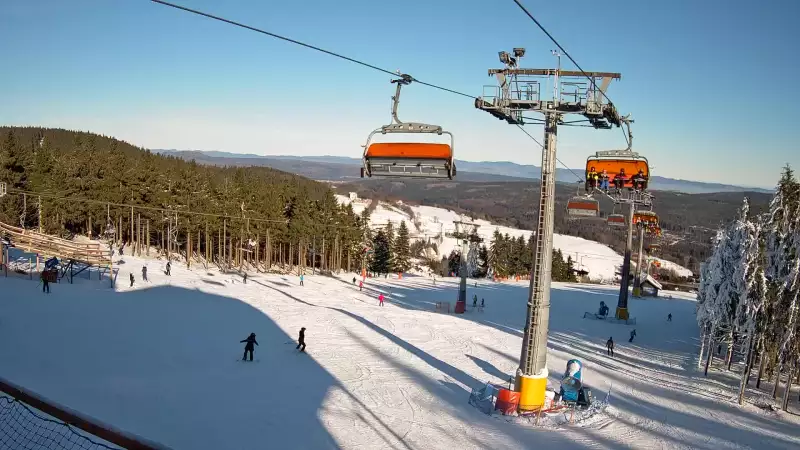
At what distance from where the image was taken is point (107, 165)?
64.4 meters

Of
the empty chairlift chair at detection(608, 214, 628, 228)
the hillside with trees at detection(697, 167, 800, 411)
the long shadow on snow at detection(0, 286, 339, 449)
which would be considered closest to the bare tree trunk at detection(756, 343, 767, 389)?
the hillside with trees at detection(697, 167, 800, 411)

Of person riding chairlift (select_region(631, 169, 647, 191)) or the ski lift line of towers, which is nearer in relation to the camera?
person riding chairlift (select_region(631, 169, 647, 191))

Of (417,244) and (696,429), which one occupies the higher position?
(696,429)

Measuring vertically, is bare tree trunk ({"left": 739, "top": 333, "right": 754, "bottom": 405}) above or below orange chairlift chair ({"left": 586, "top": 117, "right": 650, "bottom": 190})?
below

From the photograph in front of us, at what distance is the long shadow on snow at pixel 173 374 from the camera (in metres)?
13.9

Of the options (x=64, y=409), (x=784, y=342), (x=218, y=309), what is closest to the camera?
(x=64, y=409)

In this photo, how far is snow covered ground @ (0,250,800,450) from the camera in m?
14.8

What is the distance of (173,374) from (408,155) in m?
12.3

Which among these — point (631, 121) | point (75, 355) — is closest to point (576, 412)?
point (631, 121)

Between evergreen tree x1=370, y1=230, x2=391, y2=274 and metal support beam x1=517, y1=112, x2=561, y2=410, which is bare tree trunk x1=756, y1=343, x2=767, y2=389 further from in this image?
evergreen tree x1=370, y1=230, x2=391, y2=274

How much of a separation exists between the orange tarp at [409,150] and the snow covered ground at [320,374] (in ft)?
23.5

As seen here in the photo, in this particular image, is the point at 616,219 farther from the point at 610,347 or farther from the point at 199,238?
the point at 199,238

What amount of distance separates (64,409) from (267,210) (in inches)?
2524

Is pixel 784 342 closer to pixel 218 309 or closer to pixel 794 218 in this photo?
pixel 794 218
